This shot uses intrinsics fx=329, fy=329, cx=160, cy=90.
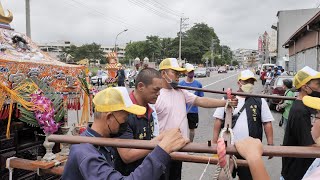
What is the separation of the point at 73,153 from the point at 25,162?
1.79 metres

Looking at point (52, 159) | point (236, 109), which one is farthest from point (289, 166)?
point (52, 159)

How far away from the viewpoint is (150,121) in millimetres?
2891

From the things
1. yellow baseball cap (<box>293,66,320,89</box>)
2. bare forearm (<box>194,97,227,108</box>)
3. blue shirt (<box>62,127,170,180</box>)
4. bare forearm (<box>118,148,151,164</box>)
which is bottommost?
bare forearm (<box>118,148,151,164</box>)

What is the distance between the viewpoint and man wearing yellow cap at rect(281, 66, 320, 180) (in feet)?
10.2

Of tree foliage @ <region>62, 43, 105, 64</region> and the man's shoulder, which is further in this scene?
tree foliage @ <region>62, 43, 105, 64</region>

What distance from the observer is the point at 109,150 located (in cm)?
209

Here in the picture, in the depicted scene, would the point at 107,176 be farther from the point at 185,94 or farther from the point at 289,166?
the point at 185,94

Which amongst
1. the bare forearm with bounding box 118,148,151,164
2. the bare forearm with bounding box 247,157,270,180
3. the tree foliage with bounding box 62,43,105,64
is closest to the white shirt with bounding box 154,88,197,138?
the bare forearm with bounding box 118,148,151,164

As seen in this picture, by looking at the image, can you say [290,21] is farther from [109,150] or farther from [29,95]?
[109,150]

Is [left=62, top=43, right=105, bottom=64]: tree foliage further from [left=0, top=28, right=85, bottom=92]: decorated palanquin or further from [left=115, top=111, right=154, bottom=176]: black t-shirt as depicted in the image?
[left=115, top=111, right=154, bottom=176]: black t-shirt

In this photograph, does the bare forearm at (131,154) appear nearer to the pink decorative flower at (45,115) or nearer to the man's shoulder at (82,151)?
the man's shoulder at (82,151)

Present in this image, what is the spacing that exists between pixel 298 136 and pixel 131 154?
1745 millimetres

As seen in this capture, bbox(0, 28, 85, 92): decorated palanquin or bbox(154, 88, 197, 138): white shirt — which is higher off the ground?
bbox(0, 28, 85, 92): decorated palanquin

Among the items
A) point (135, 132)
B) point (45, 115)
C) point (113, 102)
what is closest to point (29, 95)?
point (45, 115)
